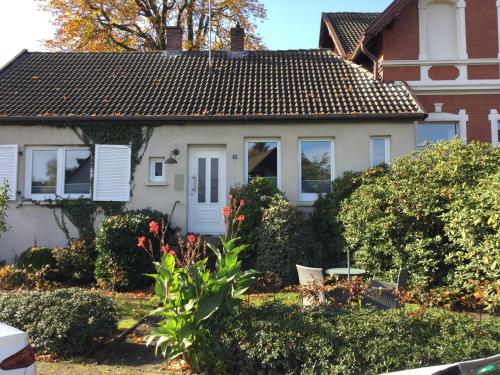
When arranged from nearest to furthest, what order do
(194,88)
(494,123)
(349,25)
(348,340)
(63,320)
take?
(348,340)
(63,320)
(494,123)
(194,88)
(349,25)

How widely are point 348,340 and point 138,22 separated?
24.0 metres

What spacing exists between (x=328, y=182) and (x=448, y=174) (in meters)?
4.13

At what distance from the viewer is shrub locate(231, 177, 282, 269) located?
10.4 metres

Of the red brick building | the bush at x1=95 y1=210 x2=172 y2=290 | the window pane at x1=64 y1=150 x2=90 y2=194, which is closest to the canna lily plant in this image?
the bush at x1=95 y1=210 x2=172 y2=290

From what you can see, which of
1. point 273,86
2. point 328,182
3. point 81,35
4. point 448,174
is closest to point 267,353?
point 448,174

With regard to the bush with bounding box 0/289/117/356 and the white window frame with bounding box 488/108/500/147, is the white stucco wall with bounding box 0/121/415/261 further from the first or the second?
the bush with bounding box 0/289/117/356

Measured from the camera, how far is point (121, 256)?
976 centimetres

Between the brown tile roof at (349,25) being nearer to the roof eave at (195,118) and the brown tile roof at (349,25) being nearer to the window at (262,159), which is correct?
the roof eave at (195,118)

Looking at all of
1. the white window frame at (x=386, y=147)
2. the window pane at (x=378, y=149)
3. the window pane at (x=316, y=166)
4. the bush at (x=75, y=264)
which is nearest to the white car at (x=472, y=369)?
the bush at (x=75, y=264)

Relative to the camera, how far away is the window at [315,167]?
40.0ft

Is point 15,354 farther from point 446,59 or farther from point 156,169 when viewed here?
point 446,59

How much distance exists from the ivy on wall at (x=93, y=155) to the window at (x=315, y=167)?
13.9 feet

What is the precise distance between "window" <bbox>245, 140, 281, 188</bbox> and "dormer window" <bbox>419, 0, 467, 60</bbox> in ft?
17.5

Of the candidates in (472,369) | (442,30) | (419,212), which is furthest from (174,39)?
(472,369)
